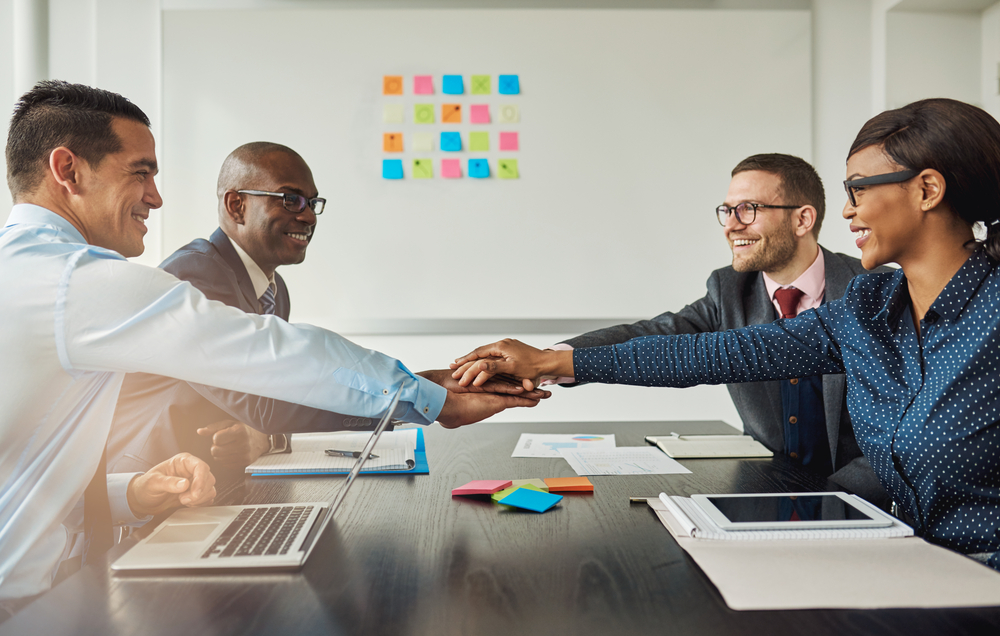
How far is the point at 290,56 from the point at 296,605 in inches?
120

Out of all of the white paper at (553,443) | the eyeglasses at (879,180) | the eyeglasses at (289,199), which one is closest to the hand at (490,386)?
the white paper at (553,443)

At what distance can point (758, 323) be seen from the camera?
209cm

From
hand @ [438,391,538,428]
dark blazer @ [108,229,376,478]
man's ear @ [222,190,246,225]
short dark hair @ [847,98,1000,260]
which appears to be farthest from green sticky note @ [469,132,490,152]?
short dark hair @ [847,98,1000,260]

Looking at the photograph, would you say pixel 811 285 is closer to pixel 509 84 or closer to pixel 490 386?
pixel 490 386

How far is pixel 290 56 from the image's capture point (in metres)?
3.24

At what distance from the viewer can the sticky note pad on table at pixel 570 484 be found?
4.17ft

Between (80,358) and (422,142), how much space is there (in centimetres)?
240

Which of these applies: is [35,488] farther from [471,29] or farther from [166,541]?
[471,29]

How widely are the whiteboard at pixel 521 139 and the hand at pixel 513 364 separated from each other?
1597mm

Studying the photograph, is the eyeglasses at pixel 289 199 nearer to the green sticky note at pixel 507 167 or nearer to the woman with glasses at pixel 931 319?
the green sticky note at pixel 507 167

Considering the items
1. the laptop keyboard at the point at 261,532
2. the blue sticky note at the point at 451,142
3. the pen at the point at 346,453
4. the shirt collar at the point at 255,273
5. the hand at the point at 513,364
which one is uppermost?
the blue sticky note at the point at 451,142

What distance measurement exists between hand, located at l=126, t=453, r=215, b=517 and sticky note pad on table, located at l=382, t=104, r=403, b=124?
2398 mm

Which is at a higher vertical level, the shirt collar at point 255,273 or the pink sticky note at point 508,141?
the pink sticky note at point 508,141

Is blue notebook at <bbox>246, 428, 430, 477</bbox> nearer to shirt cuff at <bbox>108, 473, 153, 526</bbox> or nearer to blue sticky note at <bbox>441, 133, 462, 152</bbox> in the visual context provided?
shirt cuff at <bbox>108, 473, 153, 526</bbox>
